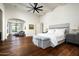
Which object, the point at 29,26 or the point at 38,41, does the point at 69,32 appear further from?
the point at 29,26

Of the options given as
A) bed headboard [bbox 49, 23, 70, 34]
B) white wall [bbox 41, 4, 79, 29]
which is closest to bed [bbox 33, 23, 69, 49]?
bed headboard [bbox 49, 23, 70, 34]

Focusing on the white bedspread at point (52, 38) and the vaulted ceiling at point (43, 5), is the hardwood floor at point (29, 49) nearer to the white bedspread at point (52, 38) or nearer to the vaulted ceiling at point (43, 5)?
the white bedspread at point (52, 38)

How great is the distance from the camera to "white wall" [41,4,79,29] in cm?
249

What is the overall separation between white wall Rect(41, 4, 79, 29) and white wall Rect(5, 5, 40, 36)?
0.21 metres

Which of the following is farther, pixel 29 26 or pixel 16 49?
pixel 29 26

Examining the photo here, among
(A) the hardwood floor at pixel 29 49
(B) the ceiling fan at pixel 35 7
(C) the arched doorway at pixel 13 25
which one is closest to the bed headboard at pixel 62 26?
(A) the hardwood floor at pixel 29 49

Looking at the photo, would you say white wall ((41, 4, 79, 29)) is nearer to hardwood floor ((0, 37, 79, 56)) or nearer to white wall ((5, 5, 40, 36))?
white wall ((5, 5, 40, 36))

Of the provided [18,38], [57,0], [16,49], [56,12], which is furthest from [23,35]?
[57,0]

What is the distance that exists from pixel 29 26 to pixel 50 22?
1.77 feet

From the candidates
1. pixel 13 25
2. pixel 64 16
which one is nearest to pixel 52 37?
pixel 64 16

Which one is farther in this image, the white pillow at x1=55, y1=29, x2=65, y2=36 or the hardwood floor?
the white pillow at x1=55, y1=29, x2=65, y2=36

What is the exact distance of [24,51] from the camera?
96.7 inches

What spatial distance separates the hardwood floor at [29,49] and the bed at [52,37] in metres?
0.10

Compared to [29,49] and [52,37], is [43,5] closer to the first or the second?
[52,37]
